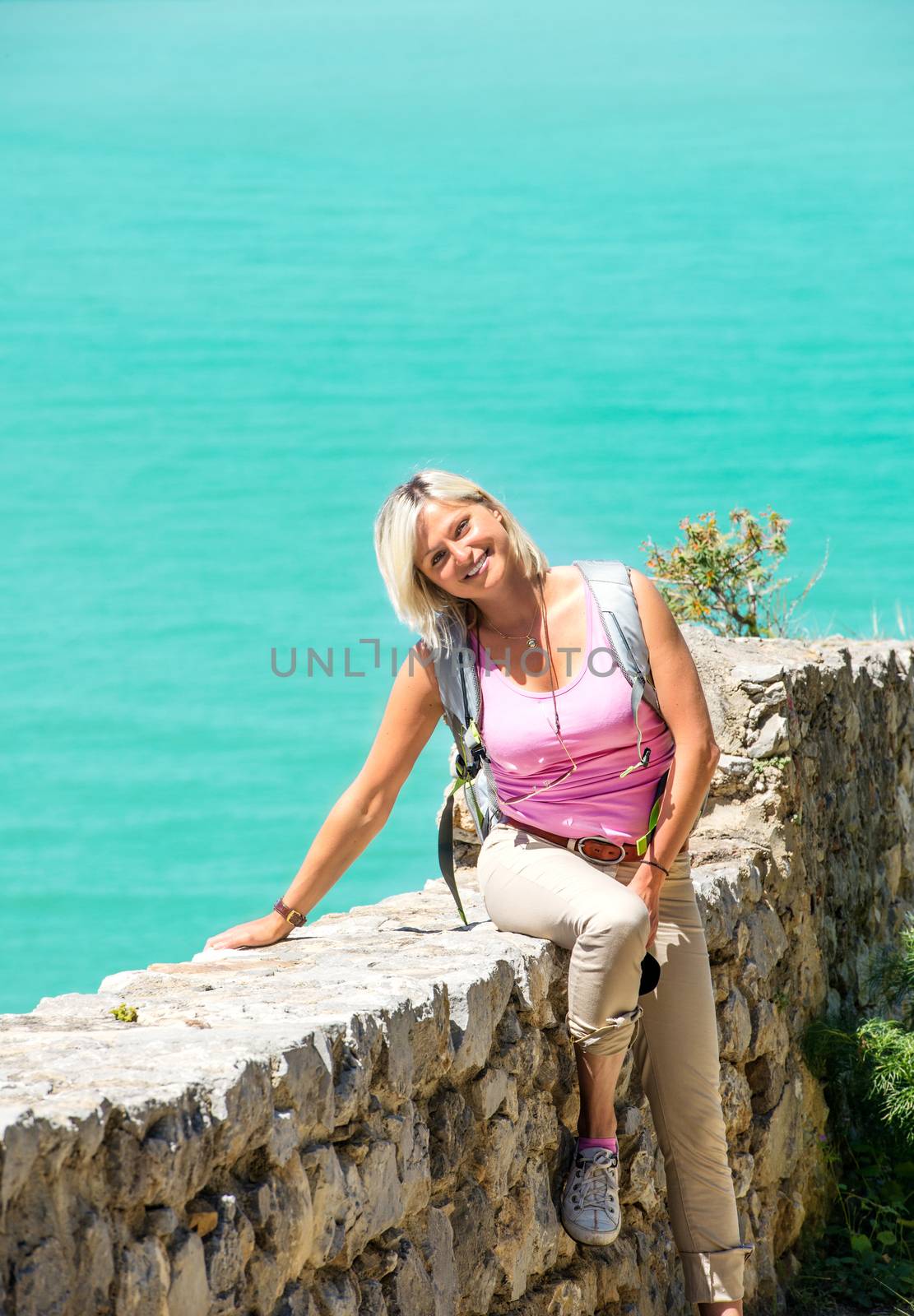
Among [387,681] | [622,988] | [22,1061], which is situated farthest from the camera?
[387,681]

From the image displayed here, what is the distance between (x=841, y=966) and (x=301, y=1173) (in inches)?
119

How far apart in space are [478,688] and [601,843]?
0.36 m

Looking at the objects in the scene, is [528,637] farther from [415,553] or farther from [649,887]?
[649,887]

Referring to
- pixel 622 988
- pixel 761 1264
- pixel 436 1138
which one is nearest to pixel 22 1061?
pixel 436 1138

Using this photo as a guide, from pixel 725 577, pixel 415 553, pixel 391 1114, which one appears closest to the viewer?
pixel 391 1114

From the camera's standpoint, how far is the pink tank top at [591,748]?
251 centimetres

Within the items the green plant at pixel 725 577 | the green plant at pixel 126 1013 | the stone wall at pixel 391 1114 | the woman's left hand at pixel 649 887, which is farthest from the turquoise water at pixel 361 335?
the green plant at pixel 126 1013

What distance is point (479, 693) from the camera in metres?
2.61

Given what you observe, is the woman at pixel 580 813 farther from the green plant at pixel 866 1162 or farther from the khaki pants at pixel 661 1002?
the green plant at pixel 866 1162

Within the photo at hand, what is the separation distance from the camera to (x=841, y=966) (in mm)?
4445

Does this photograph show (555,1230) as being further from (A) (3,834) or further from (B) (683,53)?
(B) (683,53)

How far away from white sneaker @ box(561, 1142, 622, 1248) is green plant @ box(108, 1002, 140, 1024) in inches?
33.9

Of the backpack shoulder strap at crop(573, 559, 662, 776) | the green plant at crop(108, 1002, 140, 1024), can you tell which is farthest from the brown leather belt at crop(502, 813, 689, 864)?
the green plant at crop(108, 1002, 140, 1024)

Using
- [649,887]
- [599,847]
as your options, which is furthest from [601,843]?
[649,887]
